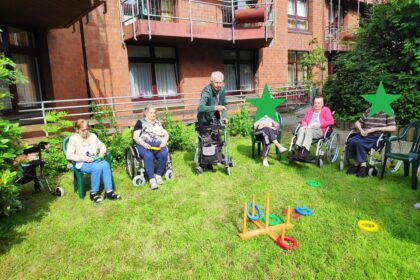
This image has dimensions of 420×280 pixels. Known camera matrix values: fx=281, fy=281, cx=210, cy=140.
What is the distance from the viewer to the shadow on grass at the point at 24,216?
3.14 m

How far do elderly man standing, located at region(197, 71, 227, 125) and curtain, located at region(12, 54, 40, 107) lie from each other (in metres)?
6.23

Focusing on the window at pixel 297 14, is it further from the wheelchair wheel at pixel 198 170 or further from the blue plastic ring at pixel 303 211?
the blue plastic ring at pixel 303 211

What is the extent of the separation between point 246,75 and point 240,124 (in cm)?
666

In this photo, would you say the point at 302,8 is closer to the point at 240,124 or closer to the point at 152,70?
the point at 152,70

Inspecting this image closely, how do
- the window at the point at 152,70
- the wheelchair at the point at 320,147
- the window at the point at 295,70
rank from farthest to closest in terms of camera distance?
the window at the point at 295,70 → the window at the point at 152,70 → the wheelchair at the point at 320,147

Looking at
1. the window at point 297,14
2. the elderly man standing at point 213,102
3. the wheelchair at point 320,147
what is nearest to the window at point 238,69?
the window at point 297,14

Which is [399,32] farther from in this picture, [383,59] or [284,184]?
[284,184]

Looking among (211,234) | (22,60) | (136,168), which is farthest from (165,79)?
(211,234)

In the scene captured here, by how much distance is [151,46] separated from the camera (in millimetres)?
11289

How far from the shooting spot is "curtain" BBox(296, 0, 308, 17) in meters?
15.9

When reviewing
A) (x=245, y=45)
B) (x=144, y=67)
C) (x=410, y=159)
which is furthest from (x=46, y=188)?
(x=245, y=45)

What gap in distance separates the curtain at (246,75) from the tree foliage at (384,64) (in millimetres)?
5825

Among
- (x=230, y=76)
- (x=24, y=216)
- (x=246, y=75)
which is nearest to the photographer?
(x=24, y=216)

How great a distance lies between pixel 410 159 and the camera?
13.5 ft
